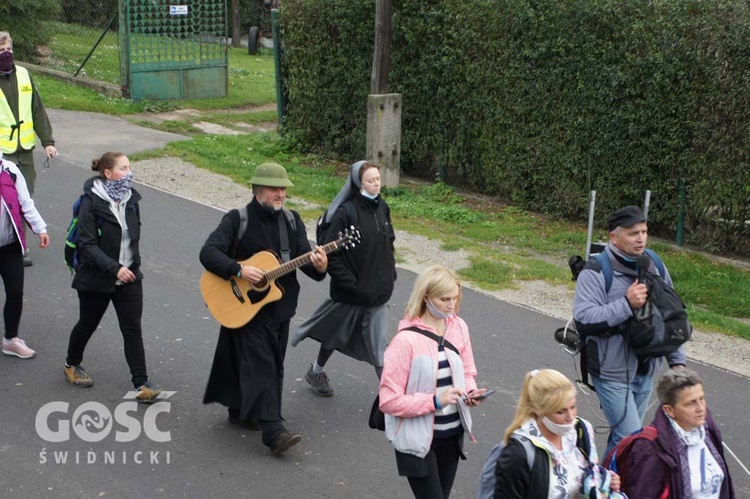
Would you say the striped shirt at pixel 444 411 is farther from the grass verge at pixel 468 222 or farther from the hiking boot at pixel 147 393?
the grass verge at pixel 468 222

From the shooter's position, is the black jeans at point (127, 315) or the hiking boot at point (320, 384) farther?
the hiking boot at point (320, 384)

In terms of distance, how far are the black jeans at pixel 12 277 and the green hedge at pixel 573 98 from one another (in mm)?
7322

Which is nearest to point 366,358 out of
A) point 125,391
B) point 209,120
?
point 125,391

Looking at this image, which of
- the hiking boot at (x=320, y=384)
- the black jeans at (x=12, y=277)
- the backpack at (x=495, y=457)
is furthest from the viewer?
the black jeans at (x=12, y=277)

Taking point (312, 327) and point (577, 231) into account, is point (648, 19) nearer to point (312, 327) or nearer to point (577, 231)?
point (577, 231)

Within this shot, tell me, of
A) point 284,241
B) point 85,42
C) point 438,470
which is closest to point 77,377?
point 284,241

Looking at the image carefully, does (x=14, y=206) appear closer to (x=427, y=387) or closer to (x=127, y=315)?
(x=127, y=315)

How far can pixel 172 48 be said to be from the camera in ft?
65.6

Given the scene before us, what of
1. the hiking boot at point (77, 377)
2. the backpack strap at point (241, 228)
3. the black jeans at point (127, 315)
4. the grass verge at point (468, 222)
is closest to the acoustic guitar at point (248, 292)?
the backpack strap at point (241, 228)

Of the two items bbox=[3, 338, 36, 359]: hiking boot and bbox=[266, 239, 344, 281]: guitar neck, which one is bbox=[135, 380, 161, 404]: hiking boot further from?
bbox=[266, 239, 344, 281]: guitar neck

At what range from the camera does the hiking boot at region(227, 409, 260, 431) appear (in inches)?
267

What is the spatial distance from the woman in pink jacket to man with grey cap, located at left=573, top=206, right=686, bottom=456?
89 cm

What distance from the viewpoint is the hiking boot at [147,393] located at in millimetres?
7020

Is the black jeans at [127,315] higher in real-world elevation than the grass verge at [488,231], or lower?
higher
